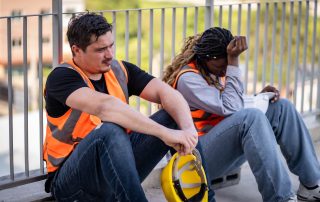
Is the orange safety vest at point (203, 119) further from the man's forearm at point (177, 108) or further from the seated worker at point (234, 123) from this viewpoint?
the man's forearm at point (177, 108)

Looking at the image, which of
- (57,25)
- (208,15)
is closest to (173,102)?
(57,25)

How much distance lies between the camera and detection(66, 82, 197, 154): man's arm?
10.1 feet

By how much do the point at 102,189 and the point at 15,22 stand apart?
111 centimetres

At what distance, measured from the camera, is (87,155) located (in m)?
3.03

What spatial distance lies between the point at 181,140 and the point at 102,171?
0.40 m

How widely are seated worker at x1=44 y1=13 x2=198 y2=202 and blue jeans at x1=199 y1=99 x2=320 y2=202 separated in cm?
38

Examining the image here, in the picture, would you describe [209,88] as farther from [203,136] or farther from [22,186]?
[22,186]

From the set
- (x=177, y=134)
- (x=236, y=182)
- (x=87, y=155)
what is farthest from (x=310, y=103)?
(x=87, y=155)

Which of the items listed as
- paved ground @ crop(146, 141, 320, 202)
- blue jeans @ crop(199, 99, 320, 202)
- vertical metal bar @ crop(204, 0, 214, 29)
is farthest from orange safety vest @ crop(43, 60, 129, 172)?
vertical metal bar @ crop(204, 0, 214, 29)

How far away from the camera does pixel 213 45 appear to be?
376 centimetres

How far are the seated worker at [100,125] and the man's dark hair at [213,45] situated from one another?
39cm

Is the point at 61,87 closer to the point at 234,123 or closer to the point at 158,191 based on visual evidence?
the point at 234,123

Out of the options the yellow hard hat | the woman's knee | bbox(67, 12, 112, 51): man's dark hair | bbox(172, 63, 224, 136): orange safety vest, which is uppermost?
bbox(67, 12, 112, 51): man's dark hair

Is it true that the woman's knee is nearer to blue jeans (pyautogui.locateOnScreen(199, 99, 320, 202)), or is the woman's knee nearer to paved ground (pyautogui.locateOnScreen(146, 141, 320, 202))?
blue jeans (pyautogui.locateOnScreen(199, 99, 320, 202))
